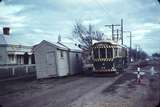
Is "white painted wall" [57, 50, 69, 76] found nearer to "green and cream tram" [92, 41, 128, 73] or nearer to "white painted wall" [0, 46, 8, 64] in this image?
"green and cream tram" [92, 41, 128, 73]

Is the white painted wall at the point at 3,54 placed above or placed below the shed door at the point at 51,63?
above

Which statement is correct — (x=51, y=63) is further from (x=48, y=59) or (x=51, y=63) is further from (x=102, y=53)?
(x=102, y=53)

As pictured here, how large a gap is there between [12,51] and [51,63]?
12.1 meters

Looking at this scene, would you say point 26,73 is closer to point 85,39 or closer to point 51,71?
point 51,71

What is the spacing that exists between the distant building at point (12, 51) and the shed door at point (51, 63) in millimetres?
8300

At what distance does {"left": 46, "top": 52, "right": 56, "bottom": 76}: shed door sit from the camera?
25375mm

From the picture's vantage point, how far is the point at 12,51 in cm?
3631

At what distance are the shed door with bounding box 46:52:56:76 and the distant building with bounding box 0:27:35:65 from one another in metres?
8.30


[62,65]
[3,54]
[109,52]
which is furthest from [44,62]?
[3,54]

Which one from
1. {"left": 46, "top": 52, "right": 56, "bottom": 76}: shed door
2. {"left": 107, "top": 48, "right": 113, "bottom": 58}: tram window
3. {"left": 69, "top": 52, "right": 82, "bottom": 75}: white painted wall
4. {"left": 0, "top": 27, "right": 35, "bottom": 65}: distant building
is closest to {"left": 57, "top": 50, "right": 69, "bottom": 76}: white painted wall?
{"left": 46, "top": 52, "right": 56, "bottom": 76}: shed door

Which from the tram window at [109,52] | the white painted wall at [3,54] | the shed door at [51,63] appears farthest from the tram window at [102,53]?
the white painted wall at [3,54]

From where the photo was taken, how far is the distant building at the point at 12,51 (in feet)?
114

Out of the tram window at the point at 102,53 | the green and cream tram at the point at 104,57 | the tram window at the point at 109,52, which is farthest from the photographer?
the tram window at the point at 102,53

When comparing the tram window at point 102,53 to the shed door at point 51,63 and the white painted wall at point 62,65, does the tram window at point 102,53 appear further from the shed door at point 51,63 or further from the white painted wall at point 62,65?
the shed door at point 51,63
